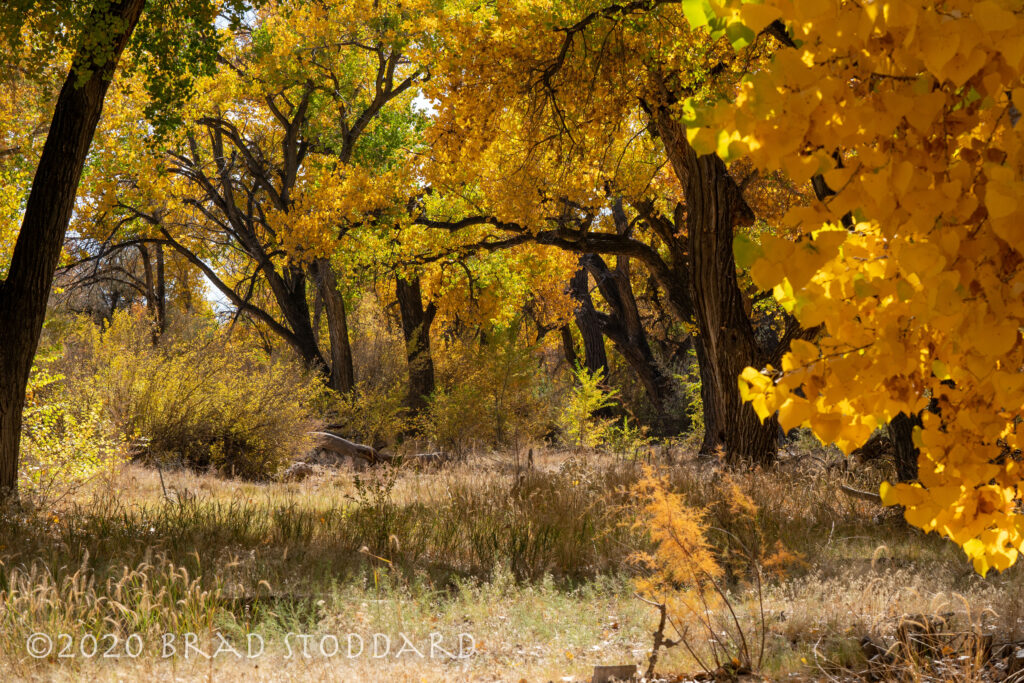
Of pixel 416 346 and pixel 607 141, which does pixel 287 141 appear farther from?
pixel 607 141

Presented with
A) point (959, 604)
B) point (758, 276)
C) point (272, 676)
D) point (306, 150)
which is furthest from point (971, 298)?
point (306, 150)

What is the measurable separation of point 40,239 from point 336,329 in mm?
10359

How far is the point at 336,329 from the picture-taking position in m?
17.6

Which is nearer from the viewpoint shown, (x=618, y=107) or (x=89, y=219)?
(x=618, y=107)

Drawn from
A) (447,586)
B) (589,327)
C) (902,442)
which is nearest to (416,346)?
(589,327)

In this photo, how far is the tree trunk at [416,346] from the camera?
17594mm

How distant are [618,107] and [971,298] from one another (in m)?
7.03

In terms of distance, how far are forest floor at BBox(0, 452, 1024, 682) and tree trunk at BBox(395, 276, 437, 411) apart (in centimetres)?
893

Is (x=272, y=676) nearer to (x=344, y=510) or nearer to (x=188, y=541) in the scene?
(x=188, y=541)

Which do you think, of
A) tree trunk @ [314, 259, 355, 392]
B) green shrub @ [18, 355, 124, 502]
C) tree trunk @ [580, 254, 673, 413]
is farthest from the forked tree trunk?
tree trunk @ [314, 259, 355, 392]

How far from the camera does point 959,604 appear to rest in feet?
16.7

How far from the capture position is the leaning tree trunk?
7172 millimetres

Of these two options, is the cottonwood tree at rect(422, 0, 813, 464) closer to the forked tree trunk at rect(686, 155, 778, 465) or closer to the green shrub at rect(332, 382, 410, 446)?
the forked tree trunk at rect(686, 155, 778, 465)

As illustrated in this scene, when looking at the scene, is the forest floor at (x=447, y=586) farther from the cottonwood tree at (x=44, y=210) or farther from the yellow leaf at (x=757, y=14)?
the yellow leaf at (x=757, y=14)
